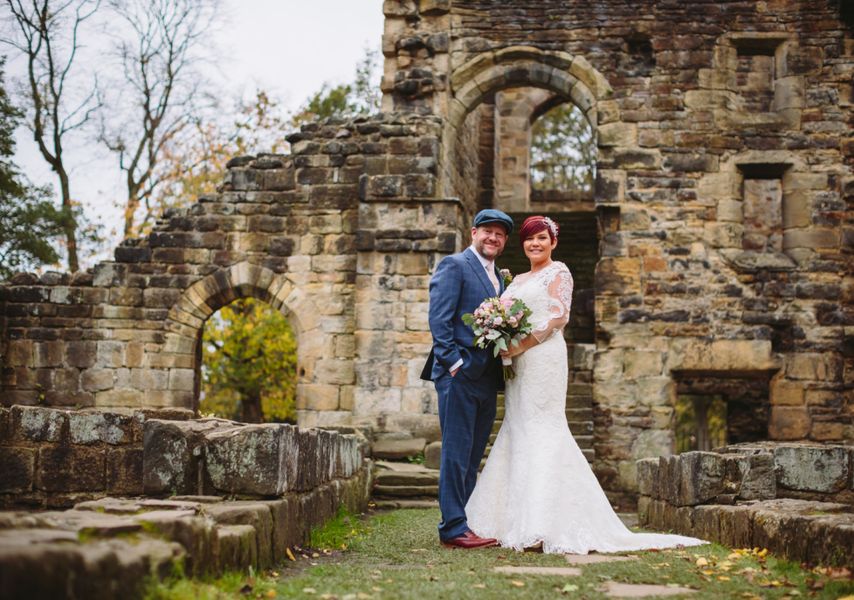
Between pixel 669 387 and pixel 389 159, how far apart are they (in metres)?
4.56

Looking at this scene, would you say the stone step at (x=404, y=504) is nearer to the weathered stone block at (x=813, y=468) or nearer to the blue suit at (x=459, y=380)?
the blue suit at (x=459, y=380)

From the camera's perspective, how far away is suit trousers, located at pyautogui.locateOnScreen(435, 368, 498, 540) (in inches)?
241

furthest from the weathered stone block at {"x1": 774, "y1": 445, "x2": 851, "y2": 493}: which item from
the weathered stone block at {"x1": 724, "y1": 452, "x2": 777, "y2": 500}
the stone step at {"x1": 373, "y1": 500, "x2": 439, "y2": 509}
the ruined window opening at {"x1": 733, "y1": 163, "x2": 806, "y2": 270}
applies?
the ruined window opening at {"x1": 733, "y1": 163, "x2": 806, "y2": 270}

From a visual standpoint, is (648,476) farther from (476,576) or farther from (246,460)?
(246,460)

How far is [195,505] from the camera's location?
459cm

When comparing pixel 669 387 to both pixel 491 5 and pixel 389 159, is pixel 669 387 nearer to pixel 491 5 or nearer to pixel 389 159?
pixel 389 159

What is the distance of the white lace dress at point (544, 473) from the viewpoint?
6031 millimetres

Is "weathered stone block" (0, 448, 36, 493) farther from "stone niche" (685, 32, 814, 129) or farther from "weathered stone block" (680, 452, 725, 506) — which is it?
"stone niche" (685, 32, 814, 129)

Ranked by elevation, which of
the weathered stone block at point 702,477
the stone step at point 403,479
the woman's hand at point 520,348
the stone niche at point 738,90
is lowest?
the stone step at point 403,479

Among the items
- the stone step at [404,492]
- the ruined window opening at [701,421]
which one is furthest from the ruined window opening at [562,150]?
the stone step at [404,492]

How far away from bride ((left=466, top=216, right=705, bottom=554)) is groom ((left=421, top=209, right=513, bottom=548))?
0.44 ft

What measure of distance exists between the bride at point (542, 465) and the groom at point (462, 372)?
0.13m

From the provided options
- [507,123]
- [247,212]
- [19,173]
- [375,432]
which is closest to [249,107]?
[507,123]

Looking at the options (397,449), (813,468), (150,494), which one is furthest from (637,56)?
(150,494)
